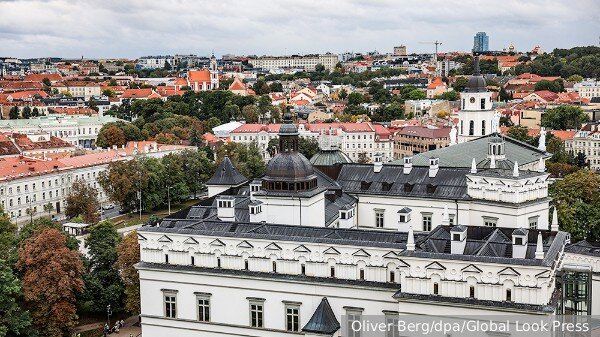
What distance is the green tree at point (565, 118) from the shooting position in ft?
394

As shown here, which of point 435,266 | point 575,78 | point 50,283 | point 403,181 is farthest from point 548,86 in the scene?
point 435,266

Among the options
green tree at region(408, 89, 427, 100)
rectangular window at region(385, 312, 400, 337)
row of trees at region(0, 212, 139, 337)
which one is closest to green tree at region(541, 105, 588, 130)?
green tree at region(408, 89, 427, 100)

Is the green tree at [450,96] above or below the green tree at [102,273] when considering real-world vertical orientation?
above

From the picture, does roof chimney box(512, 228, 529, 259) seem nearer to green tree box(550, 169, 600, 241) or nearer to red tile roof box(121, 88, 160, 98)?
green tree box(550, 169, 600, 241)

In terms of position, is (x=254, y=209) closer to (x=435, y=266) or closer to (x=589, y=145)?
(x=435, y=266)

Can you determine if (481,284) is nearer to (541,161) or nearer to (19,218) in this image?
(541,161)

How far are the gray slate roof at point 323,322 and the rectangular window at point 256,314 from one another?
2.73 m

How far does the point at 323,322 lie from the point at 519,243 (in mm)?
9526

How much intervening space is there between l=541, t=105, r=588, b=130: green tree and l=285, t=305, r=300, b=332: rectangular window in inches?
3670

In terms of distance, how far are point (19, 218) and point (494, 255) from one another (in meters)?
58.9

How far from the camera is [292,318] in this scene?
1448 inches

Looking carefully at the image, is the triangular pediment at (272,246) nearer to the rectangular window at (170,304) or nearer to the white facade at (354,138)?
the rectangular window at (170,304)

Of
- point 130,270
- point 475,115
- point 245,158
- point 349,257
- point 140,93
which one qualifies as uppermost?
point 140,93

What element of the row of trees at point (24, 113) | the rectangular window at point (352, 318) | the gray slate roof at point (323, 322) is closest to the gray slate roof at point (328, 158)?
the gray slate roof at point (323, 322)
